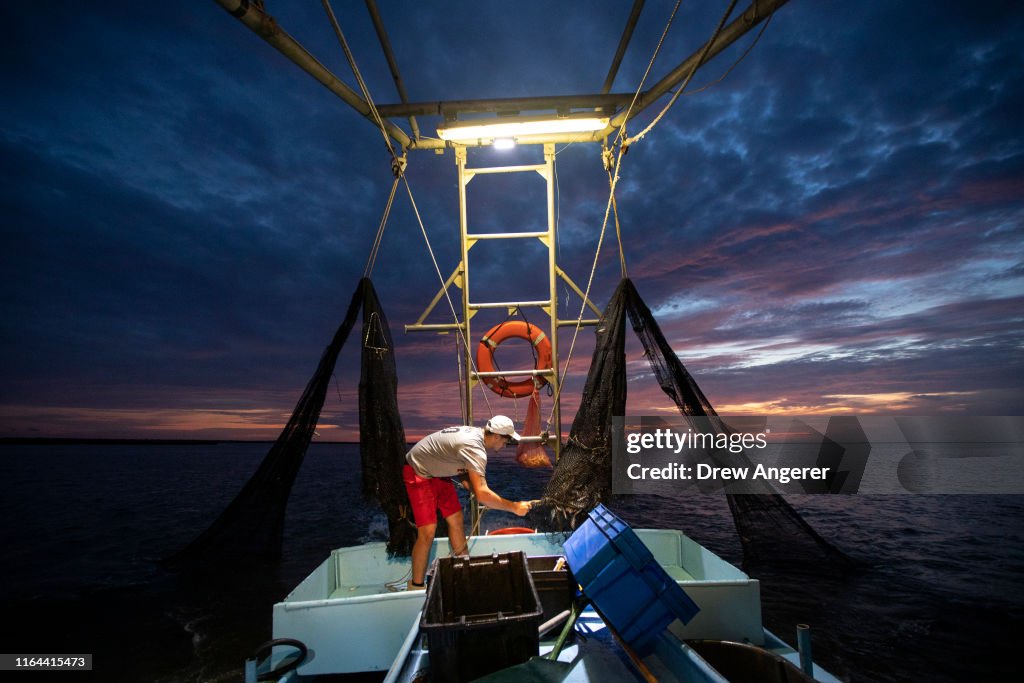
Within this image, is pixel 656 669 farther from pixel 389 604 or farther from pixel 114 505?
pixel 114 505

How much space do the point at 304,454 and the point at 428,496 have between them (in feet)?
5.77

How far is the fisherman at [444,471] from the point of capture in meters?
4.27

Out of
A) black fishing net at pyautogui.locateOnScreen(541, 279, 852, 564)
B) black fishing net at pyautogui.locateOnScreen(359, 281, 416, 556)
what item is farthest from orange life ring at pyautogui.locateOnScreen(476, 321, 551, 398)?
black fishing net at pyautogui.locateOnScreen(359, 281, 416, 556)

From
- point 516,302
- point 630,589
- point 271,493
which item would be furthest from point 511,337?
point 630,589

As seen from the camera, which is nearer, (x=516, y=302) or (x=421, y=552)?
(x=421, y=552)

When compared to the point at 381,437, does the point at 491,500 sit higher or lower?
lower

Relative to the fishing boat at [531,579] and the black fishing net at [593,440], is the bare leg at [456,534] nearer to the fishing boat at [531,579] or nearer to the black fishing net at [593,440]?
the fishing boat at [531,579]

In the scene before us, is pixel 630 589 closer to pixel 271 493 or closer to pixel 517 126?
pixel 271 493

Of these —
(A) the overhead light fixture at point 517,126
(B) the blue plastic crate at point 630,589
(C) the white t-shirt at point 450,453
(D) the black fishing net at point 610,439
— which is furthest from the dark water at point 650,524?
(A) the overhead light fixture at point 517,126

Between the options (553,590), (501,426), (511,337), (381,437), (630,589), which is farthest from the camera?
(511,337)

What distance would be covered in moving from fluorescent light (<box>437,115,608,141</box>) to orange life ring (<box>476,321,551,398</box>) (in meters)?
2.47

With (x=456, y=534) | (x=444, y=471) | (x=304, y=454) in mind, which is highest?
(x=304, y=454)

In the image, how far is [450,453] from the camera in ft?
14.3

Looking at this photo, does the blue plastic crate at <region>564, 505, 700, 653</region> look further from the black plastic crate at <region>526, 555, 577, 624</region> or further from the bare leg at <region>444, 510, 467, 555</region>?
the bare leg at <region>444, 510, 467, 555</region>
